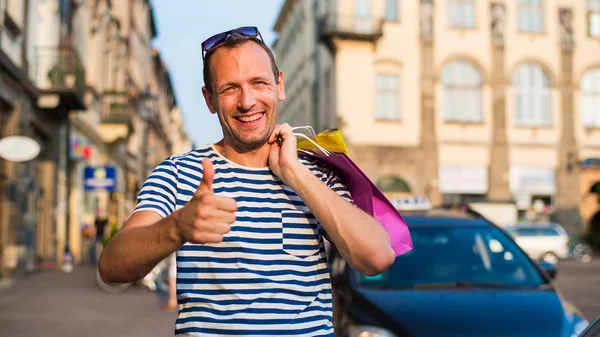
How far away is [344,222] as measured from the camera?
2.35 m

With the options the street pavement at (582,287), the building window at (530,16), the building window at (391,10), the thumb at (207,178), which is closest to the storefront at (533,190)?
the building window at (530,16)

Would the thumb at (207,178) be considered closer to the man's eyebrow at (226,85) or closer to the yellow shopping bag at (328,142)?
the man's eyebrow at (226,85)

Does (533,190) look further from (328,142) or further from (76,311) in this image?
(328,142)

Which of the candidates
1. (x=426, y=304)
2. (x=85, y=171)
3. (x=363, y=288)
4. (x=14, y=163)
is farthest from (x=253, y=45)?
(x=85, y=171)

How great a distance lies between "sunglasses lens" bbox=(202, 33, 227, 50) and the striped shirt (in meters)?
0.35

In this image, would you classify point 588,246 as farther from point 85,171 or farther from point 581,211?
point 85,171

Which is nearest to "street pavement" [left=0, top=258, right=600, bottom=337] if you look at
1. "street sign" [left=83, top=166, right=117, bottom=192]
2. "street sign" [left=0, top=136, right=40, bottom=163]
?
"street sign" [left=0, top=136, right=40, bottom=163]

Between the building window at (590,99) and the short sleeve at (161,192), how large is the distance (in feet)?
132

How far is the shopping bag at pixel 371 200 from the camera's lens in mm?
2527

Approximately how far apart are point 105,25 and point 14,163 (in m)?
16.3

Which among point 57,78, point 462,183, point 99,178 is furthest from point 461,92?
point 57,78

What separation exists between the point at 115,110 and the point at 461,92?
54.7ft

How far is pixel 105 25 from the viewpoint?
3319cm

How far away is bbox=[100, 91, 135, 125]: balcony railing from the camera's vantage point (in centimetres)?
3126
